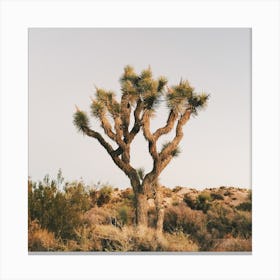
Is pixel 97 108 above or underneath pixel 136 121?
above

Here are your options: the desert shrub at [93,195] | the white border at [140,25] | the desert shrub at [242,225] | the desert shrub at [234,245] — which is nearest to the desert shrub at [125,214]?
the desert shrub at [93,195]

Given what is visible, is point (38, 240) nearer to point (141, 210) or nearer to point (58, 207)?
point (58, 207)

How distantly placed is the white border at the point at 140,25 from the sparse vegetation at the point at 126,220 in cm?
11

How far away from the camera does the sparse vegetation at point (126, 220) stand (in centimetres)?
575

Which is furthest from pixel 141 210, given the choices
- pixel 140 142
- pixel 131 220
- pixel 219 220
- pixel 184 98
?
pixel 184 98

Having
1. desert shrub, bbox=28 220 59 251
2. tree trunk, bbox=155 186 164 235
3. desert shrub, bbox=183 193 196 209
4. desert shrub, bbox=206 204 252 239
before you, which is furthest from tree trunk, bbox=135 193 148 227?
desert shrub, bbox=28 220 59 251

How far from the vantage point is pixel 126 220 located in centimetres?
585

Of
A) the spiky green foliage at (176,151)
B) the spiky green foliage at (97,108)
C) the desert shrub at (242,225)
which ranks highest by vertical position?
the spiky green foliage at (97,108)

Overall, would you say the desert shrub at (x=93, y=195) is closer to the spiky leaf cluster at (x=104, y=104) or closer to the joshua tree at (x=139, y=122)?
the joshua tree at (x=139, y=122)

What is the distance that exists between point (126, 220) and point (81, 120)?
1261 millimetres
